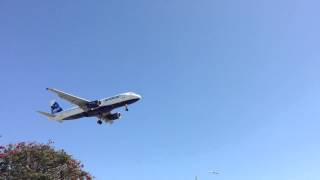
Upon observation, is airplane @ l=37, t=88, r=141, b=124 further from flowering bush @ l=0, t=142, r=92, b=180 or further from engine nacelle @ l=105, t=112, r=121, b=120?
flowering bush @ l=0, t=142, r=92, b=180

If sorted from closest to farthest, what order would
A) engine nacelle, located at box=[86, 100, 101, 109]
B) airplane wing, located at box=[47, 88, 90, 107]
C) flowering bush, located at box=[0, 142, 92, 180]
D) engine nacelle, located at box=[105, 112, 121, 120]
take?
1. flowering bush, located at box=[0, 142, 92, 180]
2. airplane wing, located at box=[47, 88, 90, 107]
3. engine nacelle, located at box=[86, 100, 101, 109]
4. engine nacelle, located at box=[105, 112, 121, 120]

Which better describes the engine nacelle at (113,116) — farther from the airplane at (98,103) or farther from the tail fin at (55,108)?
the tail fin at (55,108)

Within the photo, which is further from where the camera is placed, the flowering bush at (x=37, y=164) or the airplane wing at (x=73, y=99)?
the airplane wing at (x=73, y=99)

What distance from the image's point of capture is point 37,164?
162 ft

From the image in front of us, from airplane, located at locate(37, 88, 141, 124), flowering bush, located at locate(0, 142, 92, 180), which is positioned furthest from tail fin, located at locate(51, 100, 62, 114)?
flowering bush, located at locate(0, 142, 92, 180)

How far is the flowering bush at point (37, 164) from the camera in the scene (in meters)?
47.1

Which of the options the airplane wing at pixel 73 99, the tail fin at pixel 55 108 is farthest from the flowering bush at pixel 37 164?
the tail fin at pixel 55 108

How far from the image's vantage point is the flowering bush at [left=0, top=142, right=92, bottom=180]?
1853 inches

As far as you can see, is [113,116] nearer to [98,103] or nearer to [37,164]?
[98,103]

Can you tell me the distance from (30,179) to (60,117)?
34018mm

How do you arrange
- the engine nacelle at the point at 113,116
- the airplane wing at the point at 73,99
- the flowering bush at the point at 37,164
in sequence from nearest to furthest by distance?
the flowering bush at the point at 37,164 < the airplane wing at the point at 73,99 < the engine nacelle at the point at 113,116

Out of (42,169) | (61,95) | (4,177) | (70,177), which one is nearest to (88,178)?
(70,177)

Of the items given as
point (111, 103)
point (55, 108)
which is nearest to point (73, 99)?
point (111, 103)

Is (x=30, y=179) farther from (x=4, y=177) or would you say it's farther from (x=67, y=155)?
(x=67, y=155)
